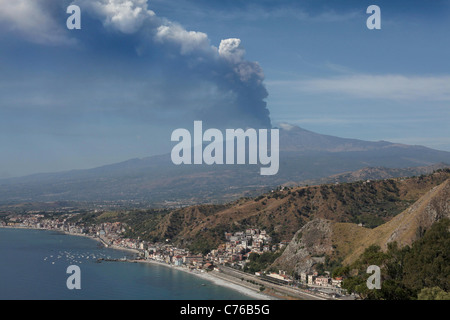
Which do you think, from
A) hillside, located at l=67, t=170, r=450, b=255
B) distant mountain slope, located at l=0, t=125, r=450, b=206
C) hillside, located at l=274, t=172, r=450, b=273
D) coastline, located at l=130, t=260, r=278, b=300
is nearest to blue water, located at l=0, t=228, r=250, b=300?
coastline, located at l=130, t=260, r=278, b=300

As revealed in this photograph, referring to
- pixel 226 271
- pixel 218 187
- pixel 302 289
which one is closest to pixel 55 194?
pixel 218 187

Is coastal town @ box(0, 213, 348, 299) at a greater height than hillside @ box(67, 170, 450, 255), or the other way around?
hillside @ box(67, 170, 450, 255)

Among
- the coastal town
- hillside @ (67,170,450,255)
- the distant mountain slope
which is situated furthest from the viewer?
the distant mountain slope

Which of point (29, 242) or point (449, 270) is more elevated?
point (449, 270)

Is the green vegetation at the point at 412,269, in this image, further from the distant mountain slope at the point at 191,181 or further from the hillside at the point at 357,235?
the distant mountain slope at the point at 191,181

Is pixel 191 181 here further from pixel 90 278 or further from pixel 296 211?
pixel 90 278

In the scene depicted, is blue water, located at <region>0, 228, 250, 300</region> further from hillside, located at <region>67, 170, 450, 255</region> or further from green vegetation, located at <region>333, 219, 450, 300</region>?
green vegetation, located at <region>333, 219, 450, 300</region>
